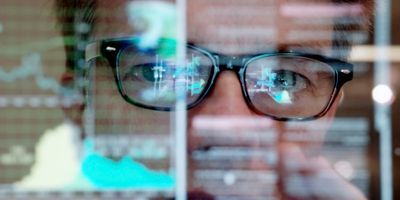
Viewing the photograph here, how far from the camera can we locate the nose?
A: 1040 millimetres

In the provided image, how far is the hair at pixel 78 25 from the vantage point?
1.09 m

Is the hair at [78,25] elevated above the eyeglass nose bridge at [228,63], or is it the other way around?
the hair at [78,25]

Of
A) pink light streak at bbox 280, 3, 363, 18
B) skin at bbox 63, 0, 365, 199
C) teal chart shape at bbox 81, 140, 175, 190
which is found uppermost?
pink light streak at bbox 280, 3, 363, 18

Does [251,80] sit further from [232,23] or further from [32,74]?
[32,74]

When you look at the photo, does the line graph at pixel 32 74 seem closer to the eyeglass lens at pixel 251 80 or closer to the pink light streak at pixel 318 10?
the eyeglass lens at pixel 251 80

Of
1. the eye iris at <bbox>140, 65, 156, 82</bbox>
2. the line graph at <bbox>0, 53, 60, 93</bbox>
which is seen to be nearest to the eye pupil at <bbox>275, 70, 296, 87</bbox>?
the eye iris at <bbox>140, 65, 156, 82</bbox>

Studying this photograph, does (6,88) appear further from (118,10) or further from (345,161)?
(345,161)

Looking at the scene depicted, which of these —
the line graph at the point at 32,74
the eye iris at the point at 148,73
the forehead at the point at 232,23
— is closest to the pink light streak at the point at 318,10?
the forehead at the point at 232,23

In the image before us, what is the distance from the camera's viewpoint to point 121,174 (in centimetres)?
108

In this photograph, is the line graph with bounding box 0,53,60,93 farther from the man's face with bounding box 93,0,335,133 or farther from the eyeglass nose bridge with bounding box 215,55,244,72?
the eyeglass nose bridge with bounding box 215,55,244,72

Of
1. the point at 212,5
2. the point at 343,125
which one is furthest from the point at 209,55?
the point at 343,125

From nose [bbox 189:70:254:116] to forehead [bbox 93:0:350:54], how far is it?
0.10 feet

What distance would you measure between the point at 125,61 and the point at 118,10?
6 cm

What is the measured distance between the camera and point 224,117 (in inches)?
41.6
